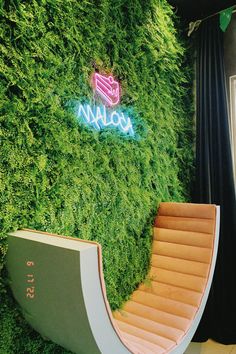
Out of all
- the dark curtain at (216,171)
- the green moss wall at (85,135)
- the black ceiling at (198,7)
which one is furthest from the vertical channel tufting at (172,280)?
the black ceiling at (198,7)

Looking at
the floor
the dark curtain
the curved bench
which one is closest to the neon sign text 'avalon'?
the curved bench

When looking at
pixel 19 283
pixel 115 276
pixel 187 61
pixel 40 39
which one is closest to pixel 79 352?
pixel 19 283

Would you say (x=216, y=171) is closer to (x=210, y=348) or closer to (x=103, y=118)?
(x=103, y=118)

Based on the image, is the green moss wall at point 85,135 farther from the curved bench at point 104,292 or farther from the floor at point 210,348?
the floor at point 210,348

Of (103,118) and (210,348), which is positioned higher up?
(103,118)

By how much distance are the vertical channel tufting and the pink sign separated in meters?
1.00

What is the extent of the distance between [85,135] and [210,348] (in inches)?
89.4

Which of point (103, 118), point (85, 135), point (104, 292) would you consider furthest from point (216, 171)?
point (104, 292)

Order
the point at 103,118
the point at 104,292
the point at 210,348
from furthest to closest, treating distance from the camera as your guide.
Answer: the point at 210,348
the point at 103,118
the point at 104,292

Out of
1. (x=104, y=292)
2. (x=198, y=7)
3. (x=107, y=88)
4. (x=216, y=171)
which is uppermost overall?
(x=198, y=7)

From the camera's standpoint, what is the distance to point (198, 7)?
3010 mm

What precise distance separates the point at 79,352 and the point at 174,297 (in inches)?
40.6

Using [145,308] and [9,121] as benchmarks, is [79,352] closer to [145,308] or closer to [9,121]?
[145,308]

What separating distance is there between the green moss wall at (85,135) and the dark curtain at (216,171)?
12.7 inches
